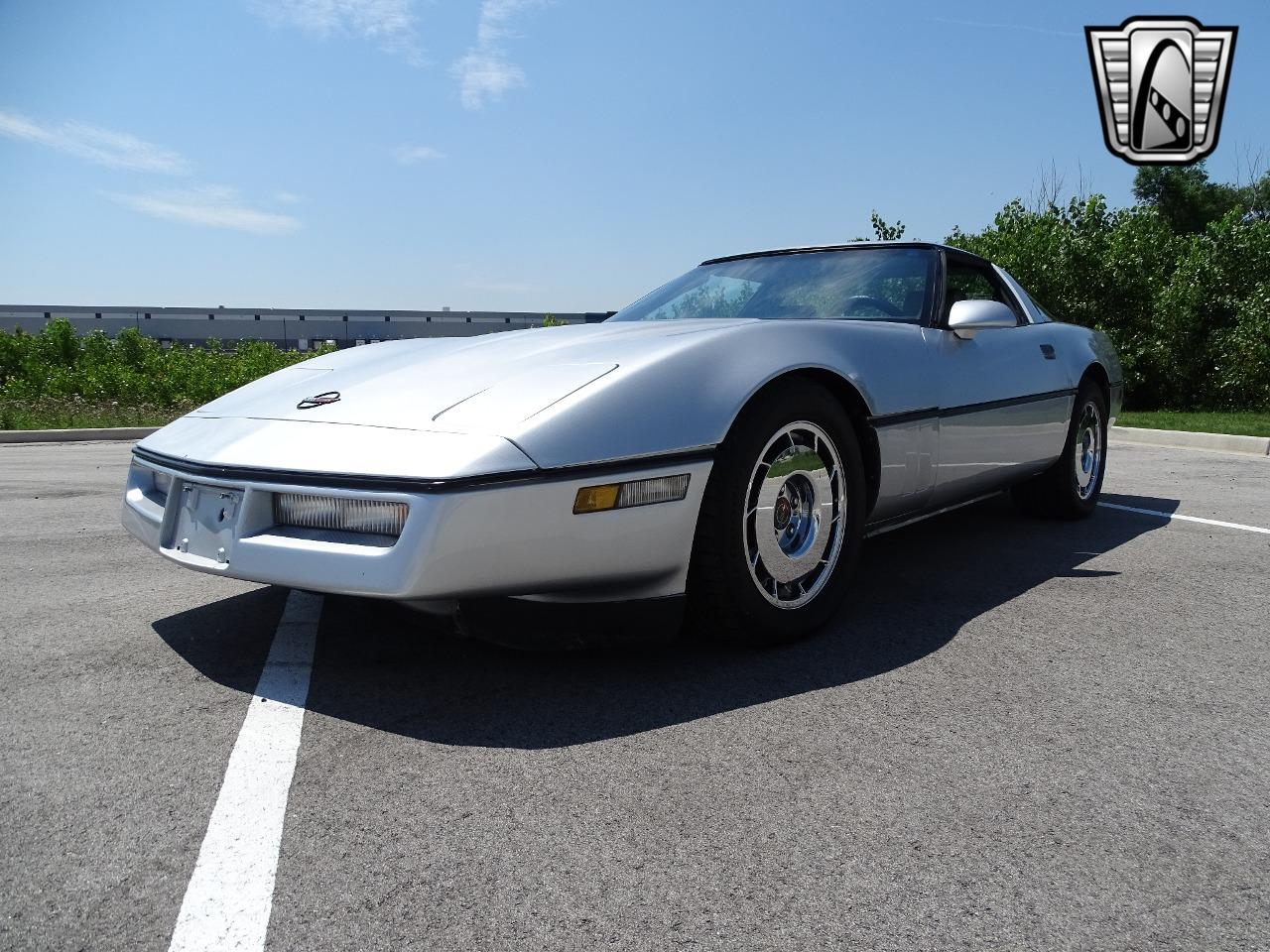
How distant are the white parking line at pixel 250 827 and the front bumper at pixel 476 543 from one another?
310mm

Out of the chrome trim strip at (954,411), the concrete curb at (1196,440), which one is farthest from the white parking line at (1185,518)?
the concrete curb at (1196,440)

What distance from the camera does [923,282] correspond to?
3.67 m

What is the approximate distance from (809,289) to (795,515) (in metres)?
1.20

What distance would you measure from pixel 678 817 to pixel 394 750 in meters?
0.65

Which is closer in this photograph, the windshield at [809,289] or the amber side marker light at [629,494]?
the amber side marker light at [629,494]

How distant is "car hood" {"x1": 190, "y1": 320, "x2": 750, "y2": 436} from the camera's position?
7.80ft

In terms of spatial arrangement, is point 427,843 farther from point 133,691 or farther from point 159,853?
point 133,691

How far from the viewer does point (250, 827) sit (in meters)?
1.72

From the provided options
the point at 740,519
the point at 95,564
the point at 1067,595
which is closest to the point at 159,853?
the point at 740,519

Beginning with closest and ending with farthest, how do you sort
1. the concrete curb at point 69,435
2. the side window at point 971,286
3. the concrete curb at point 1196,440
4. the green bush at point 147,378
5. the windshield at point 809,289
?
the windshield at point 809,289
the side window at point 971,286
the concrete curb at point 1196,440
the concrete curb at point 69,435
the green bush at point 147,378

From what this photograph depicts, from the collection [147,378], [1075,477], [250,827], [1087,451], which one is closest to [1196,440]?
[1087,451]

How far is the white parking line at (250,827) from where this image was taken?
1.42 meters

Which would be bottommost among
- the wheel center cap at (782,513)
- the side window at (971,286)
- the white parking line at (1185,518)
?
the white parking line at (1185,518)

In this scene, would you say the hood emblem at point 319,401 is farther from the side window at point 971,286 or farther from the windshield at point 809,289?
the side window at point 971,286
